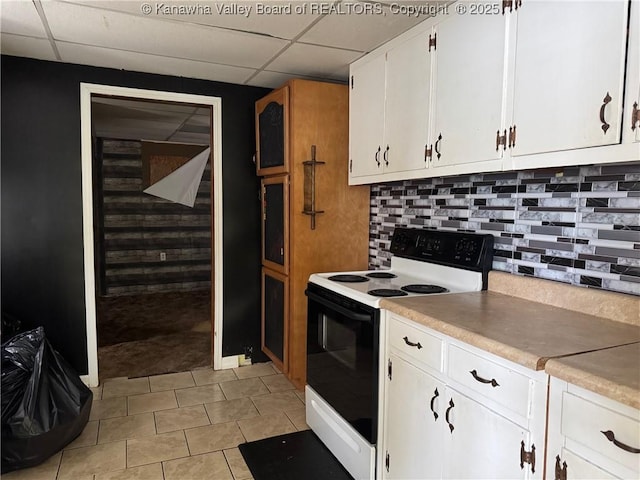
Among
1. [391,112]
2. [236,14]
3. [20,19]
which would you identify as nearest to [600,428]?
[391,112]

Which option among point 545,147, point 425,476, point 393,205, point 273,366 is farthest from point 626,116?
point 273,366

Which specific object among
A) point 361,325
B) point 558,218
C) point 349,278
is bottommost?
point 361,325

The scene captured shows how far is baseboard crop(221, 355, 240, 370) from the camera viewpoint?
3.41 meters

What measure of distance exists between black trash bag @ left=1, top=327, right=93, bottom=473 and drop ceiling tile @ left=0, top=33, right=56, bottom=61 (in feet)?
5.20

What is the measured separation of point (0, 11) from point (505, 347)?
250 cm

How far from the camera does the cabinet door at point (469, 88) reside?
5.46 ft

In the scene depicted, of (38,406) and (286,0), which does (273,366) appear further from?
(286,0)

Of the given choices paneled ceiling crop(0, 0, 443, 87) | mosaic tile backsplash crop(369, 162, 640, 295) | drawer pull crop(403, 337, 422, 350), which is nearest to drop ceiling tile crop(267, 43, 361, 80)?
paneled ceiling crop(0, 0, 443, 87)

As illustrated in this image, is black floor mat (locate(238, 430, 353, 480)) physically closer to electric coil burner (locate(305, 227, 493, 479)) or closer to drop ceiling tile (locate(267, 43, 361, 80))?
electric coil burner (locate(305, 227, 493, 479))

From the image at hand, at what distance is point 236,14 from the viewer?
203cm

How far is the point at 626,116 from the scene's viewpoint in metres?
1.23

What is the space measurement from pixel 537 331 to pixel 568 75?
0.80 meters

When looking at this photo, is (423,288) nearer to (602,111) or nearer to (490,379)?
(490,379)

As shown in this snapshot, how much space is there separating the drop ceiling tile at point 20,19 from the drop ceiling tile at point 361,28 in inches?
49.4
